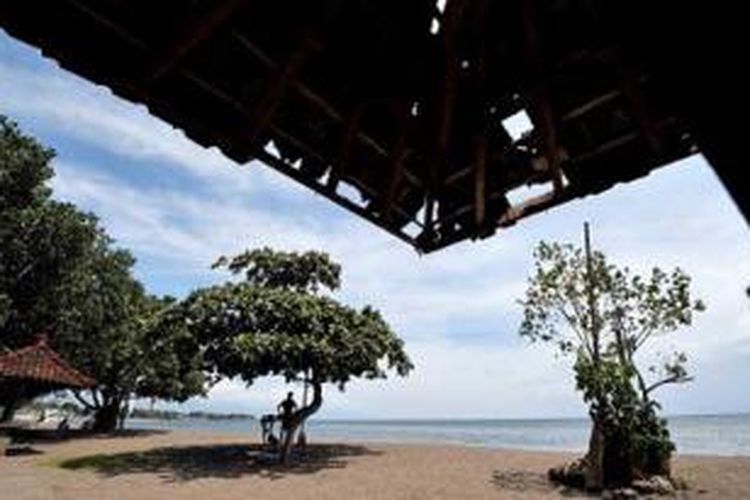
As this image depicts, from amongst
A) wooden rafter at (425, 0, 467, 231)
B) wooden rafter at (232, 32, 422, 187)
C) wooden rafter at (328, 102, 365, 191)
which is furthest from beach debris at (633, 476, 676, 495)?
wooden rafter at (328, 102, 365, 191)

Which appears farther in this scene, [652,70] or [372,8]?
[372,8]

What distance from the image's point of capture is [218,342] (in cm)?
3086

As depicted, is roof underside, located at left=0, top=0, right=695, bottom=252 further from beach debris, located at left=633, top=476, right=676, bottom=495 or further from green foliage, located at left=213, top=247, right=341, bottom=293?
green foliage, located at left=213, top=247, right=341, bottom=293

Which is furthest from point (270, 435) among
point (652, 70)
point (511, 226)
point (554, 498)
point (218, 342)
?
point (652, 70)

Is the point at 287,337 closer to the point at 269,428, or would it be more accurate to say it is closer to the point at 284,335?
the point at 284,335

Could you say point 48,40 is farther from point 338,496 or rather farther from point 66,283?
point 66,283

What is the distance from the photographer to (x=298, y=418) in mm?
30828

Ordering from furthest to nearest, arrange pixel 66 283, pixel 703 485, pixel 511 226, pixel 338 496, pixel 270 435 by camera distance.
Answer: pixel 66 283, pixel 270 435, pixel 703 485, pixel 338 496, pixel 511 226

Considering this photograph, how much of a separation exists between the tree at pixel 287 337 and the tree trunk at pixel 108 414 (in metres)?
26.1

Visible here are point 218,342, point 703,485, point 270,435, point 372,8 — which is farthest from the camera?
point 270,435

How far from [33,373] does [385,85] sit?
30.0 metres

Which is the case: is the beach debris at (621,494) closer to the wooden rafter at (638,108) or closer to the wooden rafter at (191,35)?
the wooden rafter at (638,108)

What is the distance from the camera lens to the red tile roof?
3031 centimetres

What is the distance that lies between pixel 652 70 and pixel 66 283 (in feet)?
148
